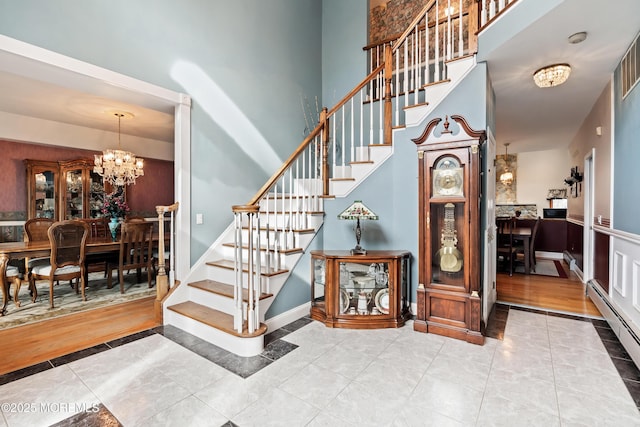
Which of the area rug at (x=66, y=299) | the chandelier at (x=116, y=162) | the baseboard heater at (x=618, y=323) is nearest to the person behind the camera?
the baseboard heater at (x=618, y=323)

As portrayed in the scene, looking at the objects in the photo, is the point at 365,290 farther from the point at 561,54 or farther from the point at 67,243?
the point at 67,243

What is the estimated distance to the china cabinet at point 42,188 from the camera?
5.58 m

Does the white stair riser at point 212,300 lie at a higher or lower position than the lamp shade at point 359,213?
lower

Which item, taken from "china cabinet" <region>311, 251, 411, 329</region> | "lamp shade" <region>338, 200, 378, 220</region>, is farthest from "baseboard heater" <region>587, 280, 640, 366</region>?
"lamp shade" <region>338, 200, 378, 220</region>

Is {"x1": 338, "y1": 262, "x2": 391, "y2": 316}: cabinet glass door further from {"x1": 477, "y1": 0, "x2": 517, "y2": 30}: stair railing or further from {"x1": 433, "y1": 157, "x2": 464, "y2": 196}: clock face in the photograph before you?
{"x1": 477, "y1": 0, "x2": 517, "y2": 30}: stair railing

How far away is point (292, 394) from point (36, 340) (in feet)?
8.53

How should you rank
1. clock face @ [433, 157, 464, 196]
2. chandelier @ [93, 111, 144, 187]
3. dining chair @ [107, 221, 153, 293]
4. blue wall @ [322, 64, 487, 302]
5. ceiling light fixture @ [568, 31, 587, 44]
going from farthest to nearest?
chandelier @ [93, 111, 144, 187] → dining chair @ [107, 221, 153, 293] → blue wall @ [322, 64, 487, 302] → clock face @ [433, 157, 464, 196] → ceiling light fixture @ [568, 31, 587, 44]

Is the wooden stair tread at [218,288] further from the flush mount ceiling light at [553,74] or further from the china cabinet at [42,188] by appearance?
the china cabinet at [42,188]

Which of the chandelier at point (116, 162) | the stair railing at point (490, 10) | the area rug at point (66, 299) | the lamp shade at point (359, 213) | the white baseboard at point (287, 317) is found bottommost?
the area rug at point (66, 299)

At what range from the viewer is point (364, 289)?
317 centimetres

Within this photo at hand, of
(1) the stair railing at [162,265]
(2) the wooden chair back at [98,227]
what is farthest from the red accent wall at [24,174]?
(1) the stair railing at [162,265]

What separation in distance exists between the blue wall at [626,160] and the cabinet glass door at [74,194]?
838cm

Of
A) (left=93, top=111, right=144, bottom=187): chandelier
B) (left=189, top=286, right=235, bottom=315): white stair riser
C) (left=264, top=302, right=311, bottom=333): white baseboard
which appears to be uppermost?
(left=93, top=111, right=144, bottom=187): chandelier

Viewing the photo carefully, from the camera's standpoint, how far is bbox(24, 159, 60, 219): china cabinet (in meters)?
5.58
